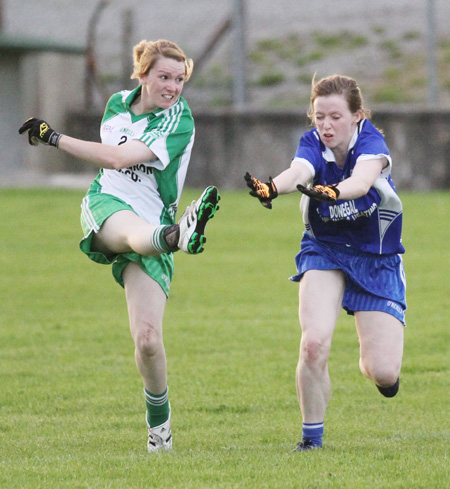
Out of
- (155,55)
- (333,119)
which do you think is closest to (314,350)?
(333,119)

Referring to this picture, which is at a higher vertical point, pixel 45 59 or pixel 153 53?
pixel 45 59

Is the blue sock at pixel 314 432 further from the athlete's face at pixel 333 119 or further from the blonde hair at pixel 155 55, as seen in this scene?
the blonde hair at pixel 155 55

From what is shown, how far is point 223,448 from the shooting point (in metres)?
5.66

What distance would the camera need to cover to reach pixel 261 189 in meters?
4.84

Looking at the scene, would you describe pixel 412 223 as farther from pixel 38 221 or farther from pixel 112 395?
pixel 112 395

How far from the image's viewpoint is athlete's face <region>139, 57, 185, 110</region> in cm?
573

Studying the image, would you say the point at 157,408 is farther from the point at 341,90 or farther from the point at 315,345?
the point at 341,90

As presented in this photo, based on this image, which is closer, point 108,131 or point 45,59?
point 108,131

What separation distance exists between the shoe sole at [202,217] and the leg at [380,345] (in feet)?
3.61

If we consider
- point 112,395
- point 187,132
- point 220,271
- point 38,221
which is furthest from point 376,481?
point 38,221

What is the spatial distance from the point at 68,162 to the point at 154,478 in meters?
20.0

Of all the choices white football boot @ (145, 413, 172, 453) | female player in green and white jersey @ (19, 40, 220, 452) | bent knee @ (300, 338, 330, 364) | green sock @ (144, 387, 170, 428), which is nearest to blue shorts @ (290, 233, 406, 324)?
bent knee @ (300, 338, 330, 364)

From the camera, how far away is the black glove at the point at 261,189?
15.7 ft

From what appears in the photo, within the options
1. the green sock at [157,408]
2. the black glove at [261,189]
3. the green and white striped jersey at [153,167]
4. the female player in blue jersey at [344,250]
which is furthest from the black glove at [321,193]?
the green sock at [157,408]
